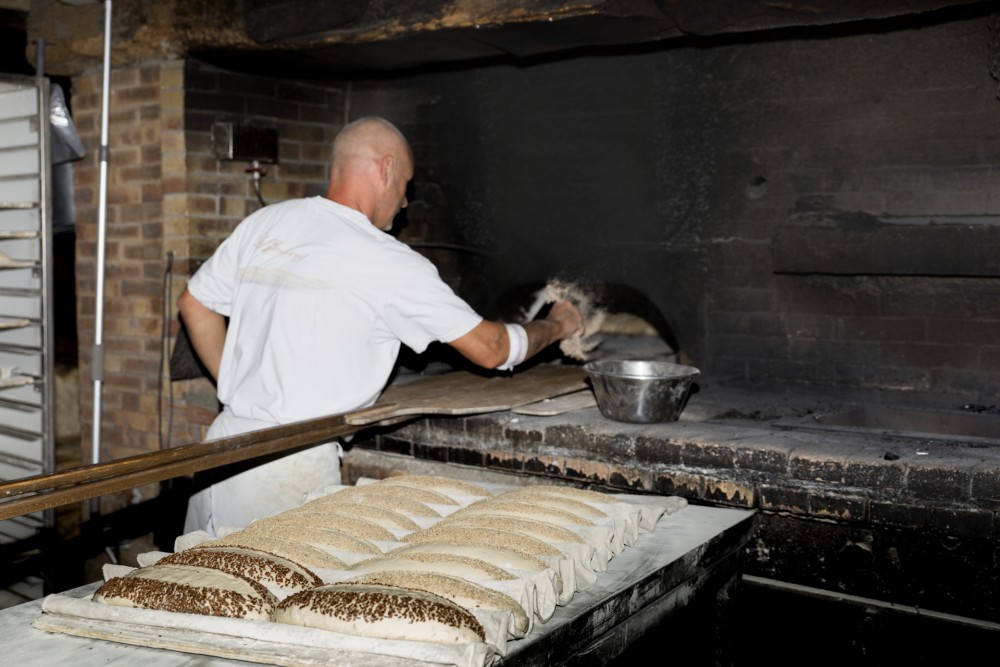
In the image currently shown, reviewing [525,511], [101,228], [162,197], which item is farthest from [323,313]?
[162,197]

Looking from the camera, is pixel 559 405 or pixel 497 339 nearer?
pixel 497 339

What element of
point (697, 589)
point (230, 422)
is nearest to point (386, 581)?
point (697, 589)

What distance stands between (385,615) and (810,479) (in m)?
1.51

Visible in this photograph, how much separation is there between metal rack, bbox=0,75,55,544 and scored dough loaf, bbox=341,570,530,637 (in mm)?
2557

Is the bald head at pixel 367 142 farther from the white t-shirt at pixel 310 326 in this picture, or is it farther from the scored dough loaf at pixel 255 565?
the scored dough loaf at pixel 255 565

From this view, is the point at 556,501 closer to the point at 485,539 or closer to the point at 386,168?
the point at 485,539

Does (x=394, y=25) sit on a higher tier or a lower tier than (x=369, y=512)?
higher

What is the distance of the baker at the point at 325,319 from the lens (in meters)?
2.99

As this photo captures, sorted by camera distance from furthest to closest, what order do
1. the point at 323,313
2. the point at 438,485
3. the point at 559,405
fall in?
the point at 559,405
the point at 323,313
the point at 438,485

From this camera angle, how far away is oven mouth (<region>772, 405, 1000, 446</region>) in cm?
308

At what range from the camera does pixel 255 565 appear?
193 centimetres

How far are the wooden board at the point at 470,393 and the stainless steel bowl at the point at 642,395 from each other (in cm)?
36

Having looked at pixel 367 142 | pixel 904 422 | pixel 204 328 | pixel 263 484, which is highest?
pixel 367 142

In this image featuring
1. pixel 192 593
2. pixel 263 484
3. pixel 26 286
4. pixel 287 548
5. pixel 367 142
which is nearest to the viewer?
pixel 192 593
